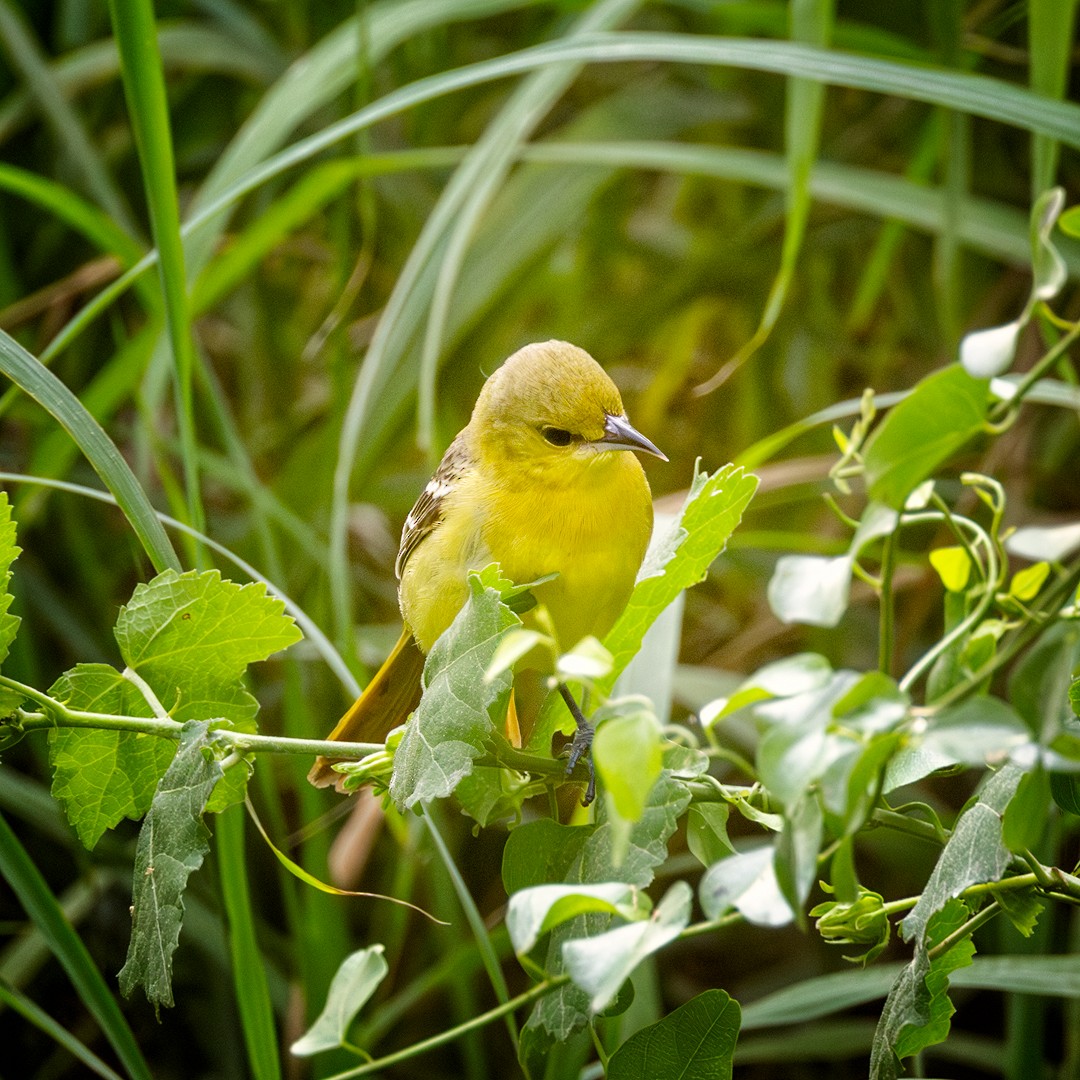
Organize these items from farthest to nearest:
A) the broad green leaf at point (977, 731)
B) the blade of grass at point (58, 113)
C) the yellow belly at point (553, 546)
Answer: the blade of grass at point (58, 113)
the yellow belly at point (553, 546)
the broad green leaf at point (977, 731)

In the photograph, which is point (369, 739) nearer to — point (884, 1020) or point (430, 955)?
point (884, 1020)

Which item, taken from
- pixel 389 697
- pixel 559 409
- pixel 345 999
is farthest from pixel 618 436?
pixel 345 999

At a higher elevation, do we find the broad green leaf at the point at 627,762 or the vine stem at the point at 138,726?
the broad green leaf at the point at 627,762

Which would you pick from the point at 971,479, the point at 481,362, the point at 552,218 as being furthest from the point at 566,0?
the point at 971,479

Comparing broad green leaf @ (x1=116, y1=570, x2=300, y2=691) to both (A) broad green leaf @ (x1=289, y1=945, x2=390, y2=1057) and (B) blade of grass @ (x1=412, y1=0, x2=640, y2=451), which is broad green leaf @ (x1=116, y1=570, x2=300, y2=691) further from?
(B) blade of grass @ (x1=412, y1=0, x2=640, y2=451)

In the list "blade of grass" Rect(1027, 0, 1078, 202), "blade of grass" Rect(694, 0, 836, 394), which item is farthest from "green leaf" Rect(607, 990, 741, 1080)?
"blade of grass" Rect(1027, 0, 1078, 202)

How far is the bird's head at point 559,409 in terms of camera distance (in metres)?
1.27

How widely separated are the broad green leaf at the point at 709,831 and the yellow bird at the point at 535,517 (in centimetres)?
44

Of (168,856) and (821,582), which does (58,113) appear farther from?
(821,582)

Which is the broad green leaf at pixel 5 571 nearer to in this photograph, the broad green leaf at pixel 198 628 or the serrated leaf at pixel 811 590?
the broad green leaf at pixel 198 628

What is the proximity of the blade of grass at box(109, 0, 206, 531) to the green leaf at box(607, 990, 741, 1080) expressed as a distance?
55 centimetres

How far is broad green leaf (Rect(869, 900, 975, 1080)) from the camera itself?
25.9 inches

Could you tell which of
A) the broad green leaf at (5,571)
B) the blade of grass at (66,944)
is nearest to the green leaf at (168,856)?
the broad green leaf at (5,571)

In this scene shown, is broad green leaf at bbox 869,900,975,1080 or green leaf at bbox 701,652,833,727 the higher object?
green leaf at bbox 701,652,833,727
